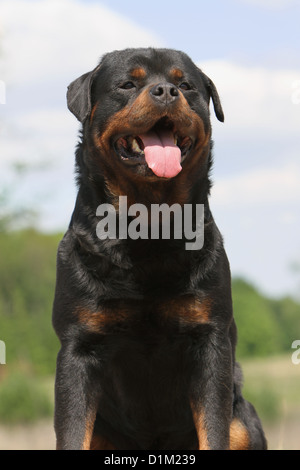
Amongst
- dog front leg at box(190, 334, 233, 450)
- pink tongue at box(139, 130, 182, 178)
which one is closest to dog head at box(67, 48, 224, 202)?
pink tongue at box(139, 130, 182, 178)

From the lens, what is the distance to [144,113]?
3.27m

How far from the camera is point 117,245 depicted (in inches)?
139

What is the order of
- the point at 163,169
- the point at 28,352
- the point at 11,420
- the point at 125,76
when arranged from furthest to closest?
the point at 28,352
the point at 11,420
the point at 125,76
the point at 163,169

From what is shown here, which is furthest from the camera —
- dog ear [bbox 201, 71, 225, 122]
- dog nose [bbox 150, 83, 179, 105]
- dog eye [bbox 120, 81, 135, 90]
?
dog ear [bbox 201, 71, 225, 122]

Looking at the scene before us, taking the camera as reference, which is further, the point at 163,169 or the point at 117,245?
the point at 117,245

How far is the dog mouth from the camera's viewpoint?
10.8ft

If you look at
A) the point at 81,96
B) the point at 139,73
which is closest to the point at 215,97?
the point at 139,73

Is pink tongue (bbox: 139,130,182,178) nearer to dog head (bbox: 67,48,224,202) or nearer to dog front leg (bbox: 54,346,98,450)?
dog head (bbox: 67,48,224,202)

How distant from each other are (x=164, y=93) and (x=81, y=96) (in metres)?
0.49

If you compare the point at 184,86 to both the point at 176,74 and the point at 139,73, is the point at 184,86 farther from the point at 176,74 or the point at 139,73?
the point at 139,73

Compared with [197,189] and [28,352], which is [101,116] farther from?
[28,352]

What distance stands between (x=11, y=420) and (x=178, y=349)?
18.7 ft

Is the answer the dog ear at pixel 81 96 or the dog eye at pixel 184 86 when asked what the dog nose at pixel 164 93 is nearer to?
the dog eye at pixel 184 86
